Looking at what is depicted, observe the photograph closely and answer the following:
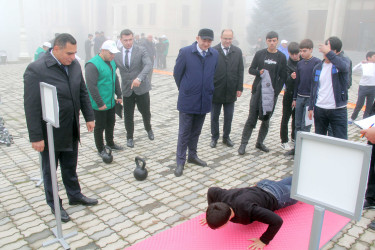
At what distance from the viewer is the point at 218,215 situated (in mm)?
2963

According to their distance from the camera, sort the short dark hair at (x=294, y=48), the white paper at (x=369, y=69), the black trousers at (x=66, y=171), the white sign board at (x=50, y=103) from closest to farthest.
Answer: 1. the white sign board at (x=50, y=103)
2. the black trousers at (x=66, y=171)
3. the short dark hair at (x=294, y=48)
4. the white paper at (x=369, y=69)

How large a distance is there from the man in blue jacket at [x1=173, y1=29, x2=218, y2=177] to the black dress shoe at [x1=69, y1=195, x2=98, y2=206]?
133 centimetres

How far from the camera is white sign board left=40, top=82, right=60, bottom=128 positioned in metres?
2.91

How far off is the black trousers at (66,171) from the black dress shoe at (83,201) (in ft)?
0.14

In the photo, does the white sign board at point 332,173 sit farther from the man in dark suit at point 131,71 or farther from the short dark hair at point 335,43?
the man in dark suit at point 131,71

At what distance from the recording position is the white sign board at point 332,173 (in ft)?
6.65

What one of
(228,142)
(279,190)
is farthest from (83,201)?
(228,142)

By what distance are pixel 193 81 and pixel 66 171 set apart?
2.09m

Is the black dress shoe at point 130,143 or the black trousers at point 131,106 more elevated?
the black trousers at point 131,106

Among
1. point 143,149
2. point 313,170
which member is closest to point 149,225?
point 313,170

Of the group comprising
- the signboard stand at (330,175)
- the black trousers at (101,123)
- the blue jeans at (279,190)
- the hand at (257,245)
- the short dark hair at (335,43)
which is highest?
the short dark hair at (335,43)

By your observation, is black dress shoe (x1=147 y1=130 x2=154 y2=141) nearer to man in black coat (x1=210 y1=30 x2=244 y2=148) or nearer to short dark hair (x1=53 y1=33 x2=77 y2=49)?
man in black coat (x1=210 y1=30 x2=244 y2=148)

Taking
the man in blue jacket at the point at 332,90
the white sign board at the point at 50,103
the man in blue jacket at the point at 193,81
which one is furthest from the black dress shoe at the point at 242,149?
the white sign board at the point at 50,103

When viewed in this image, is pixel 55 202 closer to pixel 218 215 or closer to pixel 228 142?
pixel 218 215
